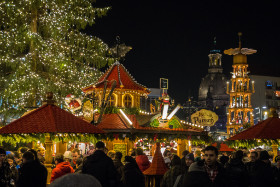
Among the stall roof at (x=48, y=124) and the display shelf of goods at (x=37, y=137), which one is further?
the display shelf of goods at (x=37, y=137)

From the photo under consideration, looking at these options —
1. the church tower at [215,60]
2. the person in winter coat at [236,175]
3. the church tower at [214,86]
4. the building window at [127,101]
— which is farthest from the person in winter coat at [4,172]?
the church tower at [215,60]

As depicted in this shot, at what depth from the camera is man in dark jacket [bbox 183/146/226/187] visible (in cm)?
631

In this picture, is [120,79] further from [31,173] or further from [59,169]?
[31,173]

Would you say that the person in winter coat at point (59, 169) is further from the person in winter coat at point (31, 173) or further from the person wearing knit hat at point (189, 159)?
the person wearing knit hat at point (189, 159)

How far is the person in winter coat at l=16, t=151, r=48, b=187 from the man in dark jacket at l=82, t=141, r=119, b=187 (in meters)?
0.83

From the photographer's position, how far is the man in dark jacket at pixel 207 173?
20.7 feet

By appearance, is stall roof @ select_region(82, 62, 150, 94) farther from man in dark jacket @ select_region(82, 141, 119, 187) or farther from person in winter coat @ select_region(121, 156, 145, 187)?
man in dark jacket @ select_region(82, 141, 119, 187)

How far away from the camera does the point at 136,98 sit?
2667 cm

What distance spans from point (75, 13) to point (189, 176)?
23411 mm

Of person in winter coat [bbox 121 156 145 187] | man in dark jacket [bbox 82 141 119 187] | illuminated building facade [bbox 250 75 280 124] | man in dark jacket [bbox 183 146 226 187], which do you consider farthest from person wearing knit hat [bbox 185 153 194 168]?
illuminated building facade [bbox 250 75 280 124]

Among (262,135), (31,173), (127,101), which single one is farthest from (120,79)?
(31,173)

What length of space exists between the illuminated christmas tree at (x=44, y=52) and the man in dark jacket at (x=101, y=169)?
17644 mm

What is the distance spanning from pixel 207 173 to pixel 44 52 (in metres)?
21.5

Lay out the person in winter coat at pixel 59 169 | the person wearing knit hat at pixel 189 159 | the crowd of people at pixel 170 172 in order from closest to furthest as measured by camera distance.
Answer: the crowd of people at pixel 170 172
the person wearing knit hat at pixel 189 159
the person in winter coat at pixel 59 169
